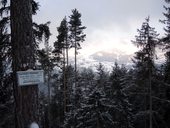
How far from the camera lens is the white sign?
15.5 feet

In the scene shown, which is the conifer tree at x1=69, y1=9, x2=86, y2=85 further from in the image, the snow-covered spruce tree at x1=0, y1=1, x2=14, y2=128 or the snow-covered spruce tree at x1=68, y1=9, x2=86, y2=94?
the snow-covered spruce tree at x1=0, y1=1, x2=14, y2=128

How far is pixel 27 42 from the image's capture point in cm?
510

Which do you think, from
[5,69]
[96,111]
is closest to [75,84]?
[96,111]

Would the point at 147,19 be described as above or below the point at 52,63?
above

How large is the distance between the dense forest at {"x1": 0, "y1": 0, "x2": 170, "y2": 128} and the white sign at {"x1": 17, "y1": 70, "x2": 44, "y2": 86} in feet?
0.58

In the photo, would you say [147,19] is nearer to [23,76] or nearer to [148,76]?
[148,76]

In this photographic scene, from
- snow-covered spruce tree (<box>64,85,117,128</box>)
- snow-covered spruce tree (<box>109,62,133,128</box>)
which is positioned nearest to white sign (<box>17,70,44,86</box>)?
snow-covered spruce tree (<box>64,85,117,128</box>)

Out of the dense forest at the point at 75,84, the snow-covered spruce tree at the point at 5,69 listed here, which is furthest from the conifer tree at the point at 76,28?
the snow-covered spruce tree at the point at 5,69

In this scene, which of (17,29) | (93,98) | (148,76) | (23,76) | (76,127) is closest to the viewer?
(23,76)

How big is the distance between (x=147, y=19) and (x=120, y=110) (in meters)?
10.7

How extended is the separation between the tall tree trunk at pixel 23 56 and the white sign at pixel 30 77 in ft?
0.54

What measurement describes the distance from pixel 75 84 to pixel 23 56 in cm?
3427

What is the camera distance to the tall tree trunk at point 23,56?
4.93 meters

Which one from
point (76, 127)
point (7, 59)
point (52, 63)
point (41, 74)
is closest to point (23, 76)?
point (41, 74)
